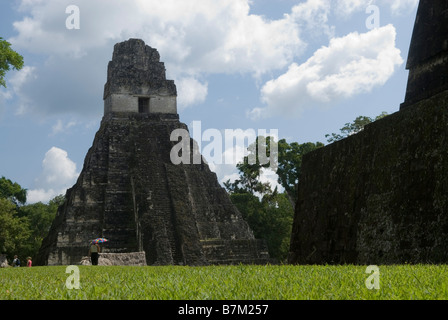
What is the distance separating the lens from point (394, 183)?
8.75m

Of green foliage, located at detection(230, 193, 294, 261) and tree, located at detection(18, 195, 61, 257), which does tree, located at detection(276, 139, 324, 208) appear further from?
tree, located at detection(18, 195, 61, 257)

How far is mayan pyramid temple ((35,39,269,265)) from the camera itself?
22.7 meters

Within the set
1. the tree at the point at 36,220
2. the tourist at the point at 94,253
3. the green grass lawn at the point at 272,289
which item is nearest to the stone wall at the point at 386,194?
the green grass lawn at the point at 272,289

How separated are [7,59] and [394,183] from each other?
12.2 metres

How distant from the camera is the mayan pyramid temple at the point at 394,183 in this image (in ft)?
26.0

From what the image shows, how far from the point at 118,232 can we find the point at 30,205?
77.3 feet

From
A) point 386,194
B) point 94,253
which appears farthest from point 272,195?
point 386,194

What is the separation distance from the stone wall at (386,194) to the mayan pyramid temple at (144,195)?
11.3 meters

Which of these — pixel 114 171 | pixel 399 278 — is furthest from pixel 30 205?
pixel 399 278

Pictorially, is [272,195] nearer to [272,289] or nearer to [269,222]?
[269,222]

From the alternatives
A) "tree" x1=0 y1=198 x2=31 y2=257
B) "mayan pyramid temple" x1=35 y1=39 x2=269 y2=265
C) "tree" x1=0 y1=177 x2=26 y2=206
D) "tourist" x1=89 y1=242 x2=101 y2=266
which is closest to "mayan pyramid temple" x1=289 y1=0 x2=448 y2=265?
"tourist" x1=89 y1=242 x2=101 y2=266

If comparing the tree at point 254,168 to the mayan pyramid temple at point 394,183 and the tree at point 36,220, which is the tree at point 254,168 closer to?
the tree at point 36,220
